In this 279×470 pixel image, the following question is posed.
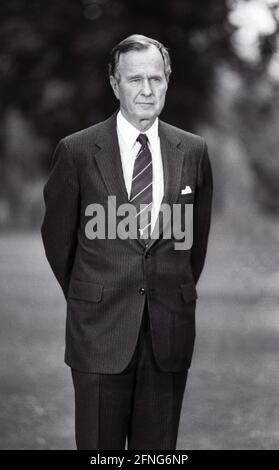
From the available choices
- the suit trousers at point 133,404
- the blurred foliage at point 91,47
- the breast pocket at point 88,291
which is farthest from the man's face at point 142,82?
the blurred foliage at point 91,47

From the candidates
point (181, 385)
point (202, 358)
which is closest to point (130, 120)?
point (181, 385)

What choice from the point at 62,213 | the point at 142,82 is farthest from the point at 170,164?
the point at 62,213

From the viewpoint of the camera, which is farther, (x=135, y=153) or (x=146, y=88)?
(x=135, y=153)

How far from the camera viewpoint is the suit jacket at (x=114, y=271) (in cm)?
356

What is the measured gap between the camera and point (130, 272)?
11.7 ft

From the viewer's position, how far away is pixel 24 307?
986 cm

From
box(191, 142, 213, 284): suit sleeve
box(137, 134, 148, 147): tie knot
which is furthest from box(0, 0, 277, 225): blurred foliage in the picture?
box(137, 134, 148, 147): tie knot

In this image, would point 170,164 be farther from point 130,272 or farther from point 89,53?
point 89,53

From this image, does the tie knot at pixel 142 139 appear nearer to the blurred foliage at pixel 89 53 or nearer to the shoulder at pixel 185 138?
the shoulder at pixel 185 138

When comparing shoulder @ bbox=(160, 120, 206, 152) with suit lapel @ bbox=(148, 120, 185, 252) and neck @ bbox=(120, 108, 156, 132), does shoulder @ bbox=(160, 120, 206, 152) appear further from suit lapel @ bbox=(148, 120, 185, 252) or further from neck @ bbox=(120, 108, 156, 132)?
neck @ bbox=(120, 108, 156, 132)

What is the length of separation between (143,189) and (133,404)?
2.45 ft

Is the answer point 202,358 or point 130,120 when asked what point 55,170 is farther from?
point 202,358

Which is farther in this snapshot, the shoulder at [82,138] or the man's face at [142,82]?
the shoulder at [82,138]

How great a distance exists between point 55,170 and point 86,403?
83 centimetres
